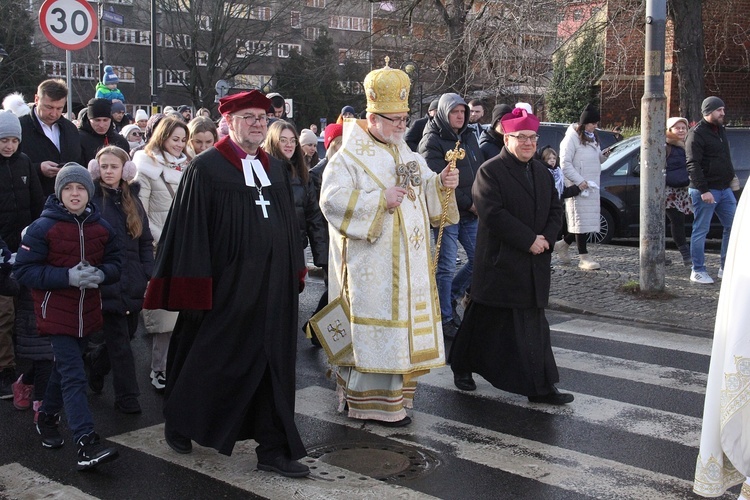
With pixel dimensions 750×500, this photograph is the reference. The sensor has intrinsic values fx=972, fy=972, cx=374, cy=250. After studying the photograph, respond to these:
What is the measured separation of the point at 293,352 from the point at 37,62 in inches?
1551

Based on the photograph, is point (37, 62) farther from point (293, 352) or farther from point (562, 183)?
point (293, 352)

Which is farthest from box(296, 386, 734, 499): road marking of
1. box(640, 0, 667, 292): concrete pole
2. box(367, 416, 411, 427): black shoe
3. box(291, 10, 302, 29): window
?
box(291, 10, 302, 29): window

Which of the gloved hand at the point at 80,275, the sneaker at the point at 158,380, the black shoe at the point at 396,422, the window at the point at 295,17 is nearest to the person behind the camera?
the gloved hand at the point at 80,275

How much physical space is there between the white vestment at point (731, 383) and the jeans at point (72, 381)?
126 inches

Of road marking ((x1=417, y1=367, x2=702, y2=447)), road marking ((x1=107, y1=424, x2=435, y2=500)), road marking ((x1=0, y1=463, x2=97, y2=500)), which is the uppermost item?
road marking ((x1=417, y1=367, x2=702, y2=447))

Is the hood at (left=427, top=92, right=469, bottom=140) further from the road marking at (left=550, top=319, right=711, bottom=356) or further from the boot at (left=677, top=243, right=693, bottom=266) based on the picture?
the boot at (left=677, top=243, right=693, bottom=266)

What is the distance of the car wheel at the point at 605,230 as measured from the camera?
14.6 m

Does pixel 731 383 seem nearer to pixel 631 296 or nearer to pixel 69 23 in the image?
pixel 631 296

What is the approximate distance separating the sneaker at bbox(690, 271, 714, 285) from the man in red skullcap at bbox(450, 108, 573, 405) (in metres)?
4.95

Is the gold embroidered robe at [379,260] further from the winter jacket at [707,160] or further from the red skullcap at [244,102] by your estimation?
the winter jacket at [707,160]

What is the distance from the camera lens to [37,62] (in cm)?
4112

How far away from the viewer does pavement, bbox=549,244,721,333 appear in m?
9.44

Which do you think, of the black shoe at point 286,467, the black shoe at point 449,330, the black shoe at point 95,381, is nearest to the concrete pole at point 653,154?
the black shoe at point 449,330

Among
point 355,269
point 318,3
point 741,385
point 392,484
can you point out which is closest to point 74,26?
point 355,269
